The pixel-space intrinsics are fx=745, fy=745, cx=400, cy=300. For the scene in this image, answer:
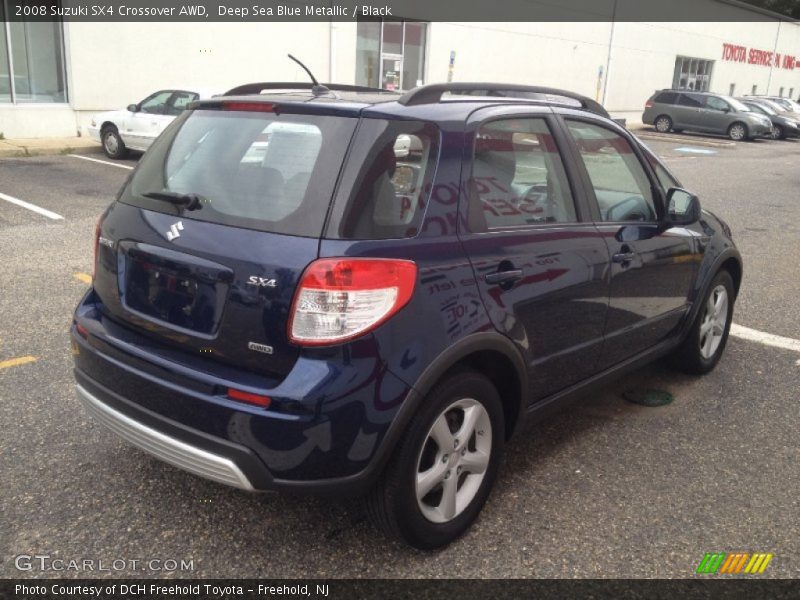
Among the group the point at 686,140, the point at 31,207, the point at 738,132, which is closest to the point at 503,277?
the point at 31,207

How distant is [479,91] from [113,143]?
42.6ft

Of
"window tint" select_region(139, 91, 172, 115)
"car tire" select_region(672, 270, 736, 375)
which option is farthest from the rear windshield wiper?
"window tint" select_region(139, 91, 172, 115)

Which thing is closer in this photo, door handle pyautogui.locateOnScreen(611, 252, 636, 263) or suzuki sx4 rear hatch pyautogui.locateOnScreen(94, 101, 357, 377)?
suzuki sx4 rear hatch pyautogui.locateOnScreen(94, 101, 357, 377)

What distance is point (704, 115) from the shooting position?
28719 mm

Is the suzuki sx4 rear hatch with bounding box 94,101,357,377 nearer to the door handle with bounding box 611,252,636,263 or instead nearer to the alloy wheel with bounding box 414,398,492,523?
the alloy wheel with bounding box 414,398,492,523

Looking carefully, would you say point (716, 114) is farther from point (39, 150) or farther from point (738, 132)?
point (39, 150)

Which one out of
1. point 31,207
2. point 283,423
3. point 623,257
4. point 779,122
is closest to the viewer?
point 283,423

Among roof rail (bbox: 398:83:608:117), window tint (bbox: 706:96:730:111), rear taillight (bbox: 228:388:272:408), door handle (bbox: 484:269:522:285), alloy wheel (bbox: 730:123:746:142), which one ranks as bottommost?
alloy wheel (bbox: 730:123:746:142)

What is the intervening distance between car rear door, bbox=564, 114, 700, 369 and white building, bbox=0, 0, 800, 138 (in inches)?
518

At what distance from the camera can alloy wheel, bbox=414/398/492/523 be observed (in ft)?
8.99

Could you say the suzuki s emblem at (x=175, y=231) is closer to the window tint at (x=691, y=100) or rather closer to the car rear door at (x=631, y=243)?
the car rear door at (x=631, y=243)

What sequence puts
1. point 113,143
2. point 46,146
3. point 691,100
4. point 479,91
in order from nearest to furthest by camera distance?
1. point 479,91
2. point 113,143
3. point 46,146
4. point 691,100

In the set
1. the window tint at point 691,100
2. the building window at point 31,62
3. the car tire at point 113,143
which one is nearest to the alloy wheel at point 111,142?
the car tire at point 113,143

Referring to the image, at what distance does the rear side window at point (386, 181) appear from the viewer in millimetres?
2512
